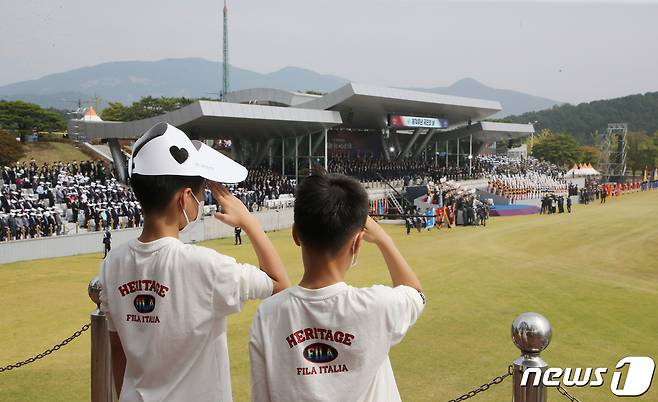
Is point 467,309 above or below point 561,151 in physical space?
below

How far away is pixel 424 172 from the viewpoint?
53.6 meters

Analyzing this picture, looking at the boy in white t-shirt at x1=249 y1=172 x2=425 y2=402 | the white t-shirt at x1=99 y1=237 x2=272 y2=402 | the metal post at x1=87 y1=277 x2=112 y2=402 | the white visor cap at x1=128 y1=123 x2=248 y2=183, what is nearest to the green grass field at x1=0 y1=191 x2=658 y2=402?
the metal post at x1=87 y1=277 x2=112 y2=402

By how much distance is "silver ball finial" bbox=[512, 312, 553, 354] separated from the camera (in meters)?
2.85

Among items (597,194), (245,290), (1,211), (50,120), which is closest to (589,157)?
(597,194)

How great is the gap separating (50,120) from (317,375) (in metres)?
63.3

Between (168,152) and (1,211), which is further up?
(168,152)

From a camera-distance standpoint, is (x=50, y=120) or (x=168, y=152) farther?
(x=50, y=120)

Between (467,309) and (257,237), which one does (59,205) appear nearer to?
(467,309)

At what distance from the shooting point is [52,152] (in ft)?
167

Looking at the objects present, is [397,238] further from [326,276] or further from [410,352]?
[326,276]

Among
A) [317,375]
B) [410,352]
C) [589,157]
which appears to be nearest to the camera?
[317,375]

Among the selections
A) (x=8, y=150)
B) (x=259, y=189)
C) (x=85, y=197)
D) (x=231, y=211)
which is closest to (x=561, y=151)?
(x=259, y=189)

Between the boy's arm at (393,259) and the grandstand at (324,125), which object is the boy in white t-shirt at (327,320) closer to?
the boy's arm at (393,259)

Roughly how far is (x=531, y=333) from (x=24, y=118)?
61970 mm
